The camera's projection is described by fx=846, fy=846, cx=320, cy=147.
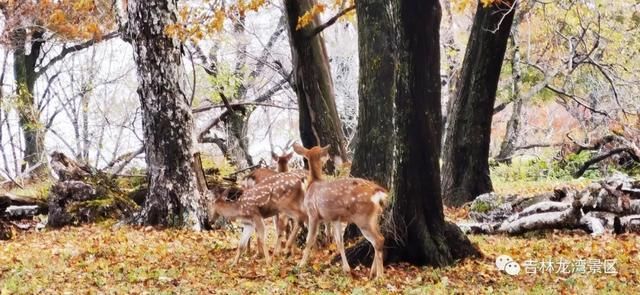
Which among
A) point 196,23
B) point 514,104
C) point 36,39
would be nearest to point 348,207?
point 196,23

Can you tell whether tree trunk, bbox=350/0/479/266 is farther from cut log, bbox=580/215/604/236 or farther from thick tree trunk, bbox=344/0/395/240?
cut log, bbox=580/215/604/236

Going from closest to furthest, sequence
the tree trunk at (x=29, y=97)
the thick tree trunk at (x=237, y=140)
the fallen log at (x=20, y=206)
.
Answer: the fallen log at (x=20, y=206) → the thick tree trunk at (x=237, y=140) → the tree trunk at (x=29, y=97)

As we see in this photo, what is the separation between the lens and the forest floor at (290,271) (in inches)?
327

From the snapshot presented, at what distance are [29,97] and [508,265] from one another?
2336 cm

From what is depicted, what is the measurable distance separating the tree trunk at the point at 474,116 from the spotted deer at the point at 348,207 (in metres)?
7.76

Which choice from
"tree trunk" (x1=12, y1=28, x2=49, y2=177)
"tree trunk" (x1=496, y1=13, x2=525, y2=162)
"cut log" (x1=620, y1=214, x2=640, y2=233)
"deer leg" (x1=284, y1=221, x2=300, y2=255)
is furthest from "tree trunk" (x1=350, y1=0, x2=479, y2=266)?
"tree trunk" (x1=12, y1=28, x2=49, y2=177)

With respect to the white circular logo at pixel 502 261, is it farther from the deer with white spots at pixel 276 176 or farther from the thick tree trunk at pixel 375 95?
the thick tree trunk at pixel 375 95

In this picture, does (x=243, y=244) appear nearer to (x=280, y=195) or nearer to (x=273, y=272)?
(x=280, y=195)

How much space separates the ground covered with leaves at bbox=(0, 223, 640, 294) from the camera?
830 centimetres

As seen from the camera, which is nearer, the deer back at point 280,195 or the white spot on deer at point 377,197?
the white spot on deer at point 377,197

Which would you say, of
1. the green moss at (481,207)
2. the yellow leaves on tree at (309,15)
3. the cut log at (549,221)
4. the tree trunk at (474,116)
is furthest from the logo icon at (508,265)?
the tree trunk at (474,116)

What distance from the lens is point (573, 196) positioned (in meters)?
13.2

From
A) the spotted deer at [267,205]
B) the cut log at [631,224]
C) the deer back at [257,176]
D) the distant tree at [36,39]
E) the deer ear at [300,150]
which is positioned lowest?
the cut log at [631,224]

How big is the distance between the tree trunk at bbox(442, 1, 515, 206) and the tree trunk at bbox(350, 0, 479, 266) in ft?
22.7
